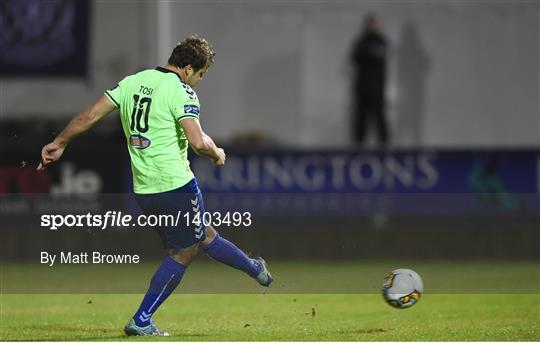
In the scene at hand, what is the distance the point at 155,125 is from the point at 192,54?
0.52 m

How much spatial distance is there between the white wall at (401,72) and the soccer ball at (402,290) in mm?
8254

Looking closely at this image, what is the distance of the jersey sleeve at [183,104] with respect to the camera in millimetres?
9656

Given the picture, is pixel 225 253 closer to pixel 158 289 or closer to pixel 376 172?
pixel 158 289

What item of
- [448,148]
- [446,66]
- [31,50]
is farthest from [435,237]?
[31,50]

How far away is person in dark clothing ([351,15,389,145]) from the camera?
18.4m

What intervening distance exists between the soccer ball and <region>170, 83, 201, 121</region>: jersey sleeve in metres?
2.05

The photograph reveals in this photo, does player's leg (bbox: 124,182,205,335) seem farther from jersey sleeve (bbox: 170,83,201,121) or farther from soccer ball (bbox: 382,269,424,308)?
soccer ball (bbox: 382,269,424,308)

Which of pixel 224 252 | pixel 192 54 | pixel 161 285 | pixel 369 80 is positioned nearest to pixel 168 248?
pixel 161 285

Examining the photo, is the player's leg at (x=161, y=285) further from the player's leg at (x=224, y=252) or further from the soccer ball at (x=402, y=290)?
the soccer ball at (x=402, y=290)

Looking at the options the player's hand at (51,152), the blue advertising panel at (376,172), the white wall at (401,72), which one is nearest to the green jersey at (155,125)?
the player's hand at (51,152)

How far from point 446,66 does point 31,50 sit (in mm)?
5149

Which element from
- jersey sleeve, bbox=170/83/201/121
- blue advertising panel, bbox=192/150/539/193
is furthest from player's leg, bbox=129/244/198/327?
blue advertising panel, bbox=192/150/539/193

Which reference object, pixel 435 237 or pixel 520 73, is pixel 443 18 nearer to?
pixel 520 73

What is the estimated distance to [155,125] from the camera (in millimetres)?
9805
